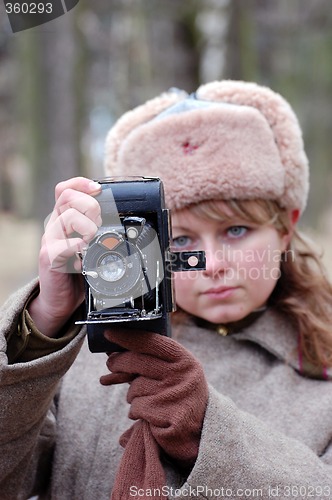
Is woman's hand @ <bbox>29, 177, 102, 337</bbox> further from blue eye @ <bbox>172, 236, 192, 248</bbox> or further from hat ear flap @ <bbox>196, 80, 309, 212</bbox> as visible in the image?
hat ear flap @ <bbox>196, 80, 309, 212</bbox>

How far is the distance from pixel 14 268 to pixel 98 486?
6.26 metres

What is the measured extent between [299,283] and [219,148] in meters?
0.43

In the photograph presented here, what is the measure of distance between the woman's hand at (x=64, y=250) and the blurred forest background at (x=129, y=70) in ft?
8.92

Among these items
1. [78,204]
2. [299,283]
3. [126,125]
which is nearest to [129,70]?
[126,125]

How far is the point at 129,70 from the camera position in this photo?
9.87 metres

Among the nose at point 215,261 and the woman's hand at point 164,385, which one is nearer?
the woman's hand at point 164,385

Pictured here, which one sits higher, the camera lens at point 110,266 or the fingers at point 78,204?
the fingers at point 78,204

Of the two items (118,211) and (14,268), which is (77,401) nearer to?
(118,211)

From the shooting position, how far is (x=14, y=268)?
7.70m

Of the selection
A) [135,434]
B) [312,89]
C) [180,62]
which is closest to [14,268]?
[180,62]

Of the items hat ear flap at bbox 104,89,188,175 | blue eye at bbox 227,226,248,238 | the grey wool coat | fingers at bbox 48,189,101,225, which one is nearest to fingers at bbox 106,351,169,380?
the grey wool coat

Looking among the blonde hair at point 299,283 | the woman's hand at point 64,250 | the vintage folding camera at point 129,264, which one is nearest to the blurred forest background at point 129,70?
the blonde hair at point 299,283

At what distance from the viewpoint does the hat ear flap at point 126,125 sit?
6.23ft

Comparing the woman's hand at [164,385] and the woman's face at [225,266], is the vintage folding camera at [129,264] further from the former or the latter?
the woman's face at [225,266]
